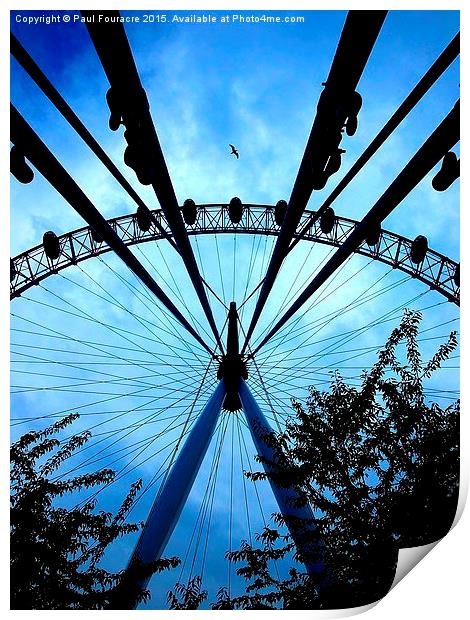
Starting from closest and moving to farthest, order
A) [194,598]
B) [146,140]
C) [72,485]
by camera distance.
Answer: [146,140]
[194,598]
[72,485]

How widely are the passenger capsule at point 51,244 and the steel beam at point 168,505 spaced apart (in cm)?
761

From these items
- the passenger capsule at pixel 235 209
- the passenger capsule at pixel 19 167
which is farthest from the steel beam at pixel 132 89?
the passenger capsule at pixel 235 209

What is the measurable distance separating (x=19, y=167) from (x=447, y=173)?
5.75m

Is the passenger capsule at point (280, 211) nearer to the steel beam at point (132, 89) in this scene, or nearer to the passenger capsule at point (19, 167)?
the steel beam at point (132, 89)

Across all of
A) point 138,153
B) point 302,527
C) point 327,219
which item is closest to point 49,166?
point 138,153

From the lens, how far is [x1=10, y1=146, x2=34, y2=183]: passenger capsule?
4.99 metres

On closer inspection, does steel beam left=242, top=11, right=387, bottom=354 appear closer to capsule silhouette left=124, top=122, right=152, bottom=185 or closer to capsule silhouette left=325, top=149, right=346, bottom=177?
capsule silhouette left=325, top=149, right=346, bottom=177

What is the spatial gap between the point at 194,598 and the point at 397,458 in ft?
Result: 11.0

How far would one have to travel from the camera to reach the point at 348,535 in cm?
586

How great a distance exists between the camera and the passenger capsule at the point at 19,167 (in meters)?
4.99

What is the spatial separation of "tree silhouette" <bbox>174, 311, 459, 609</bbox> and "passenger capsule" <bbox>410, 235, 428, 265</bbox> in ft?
32.8

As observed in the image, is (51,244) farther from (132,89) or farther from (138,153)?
(132,89)
